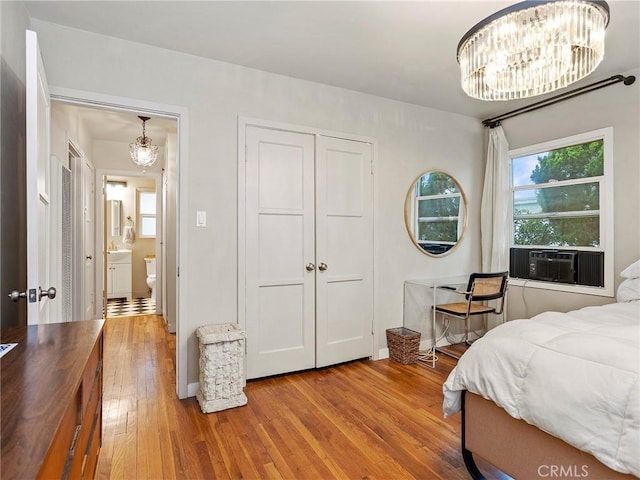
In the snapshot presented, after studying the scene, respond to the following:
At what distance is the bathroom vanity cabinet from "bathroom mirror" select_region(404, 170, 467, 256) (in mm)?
5282

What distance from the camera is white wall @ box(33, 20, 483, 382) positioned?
239cm

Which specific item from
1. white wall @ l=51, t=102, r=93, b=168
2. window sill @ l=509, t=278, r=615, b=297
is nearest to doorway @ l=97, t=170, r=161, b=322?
white wall @ l=51, t=102, r=93, b=168

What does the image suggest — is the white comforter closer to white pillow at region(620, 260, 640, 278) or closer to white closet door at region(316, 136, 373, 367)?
white pillow at region(620, 260, 640, 278)

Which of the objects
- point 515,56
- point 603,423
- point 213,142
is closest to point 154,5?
point 213,142

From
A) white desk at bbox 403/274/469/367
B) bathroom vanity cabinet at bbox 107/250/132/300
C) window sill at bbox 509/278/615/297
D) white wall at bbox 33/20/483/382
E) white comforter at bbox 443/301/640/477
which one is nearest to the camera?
white comforter at bbox 443/301/640/477

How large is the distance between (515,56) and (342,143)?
1745 millimetres

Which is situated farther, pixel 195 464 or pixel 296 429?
pixel 296 429

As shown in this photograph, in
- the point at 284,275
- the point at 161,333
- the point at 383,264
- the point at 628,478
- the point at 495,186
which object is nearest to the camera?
the point at 628,478

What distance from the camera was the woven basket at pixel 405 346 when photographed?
3.29 m

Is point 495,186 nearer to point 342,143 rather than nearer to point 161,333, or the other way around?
point 342,143

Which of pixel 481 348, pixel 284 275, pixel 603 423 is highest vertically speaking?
pixel 284 275

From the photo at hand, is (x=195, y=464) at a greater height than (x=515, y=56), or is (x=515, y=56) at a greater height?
(x=515, y=56)

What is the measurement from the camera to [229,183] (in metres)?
2.78

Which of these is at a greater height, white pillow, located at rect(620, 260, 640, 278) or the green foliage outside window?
the green foliage outside window
